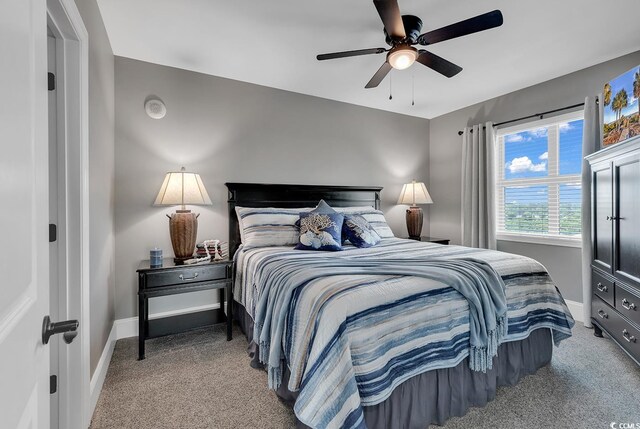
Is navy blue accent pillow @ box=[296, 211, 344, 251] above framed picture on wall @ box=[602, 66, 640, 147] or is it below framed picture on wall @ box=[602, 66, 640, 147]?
below

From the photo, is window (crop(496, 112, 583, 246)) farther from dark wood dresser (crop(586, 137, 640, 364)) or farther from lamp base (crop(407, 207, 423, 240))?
lamp base (crop(407, 207, 423, 240))

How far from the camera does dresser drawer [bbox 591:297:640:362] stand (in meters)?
2.17

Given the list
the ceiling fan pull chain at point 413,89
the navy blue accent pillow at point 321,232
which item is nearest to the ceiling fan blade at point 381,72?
the ceiling fan pull chain at point 413,89

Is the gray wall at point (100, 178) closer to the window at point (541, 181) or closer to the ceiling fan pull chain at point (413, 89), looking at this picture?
the ceiling fan pull chain at point (413, 89)

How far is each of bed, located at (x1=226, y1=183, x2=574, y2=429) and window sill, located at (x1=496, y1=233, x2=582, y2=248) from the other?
1.58 metres

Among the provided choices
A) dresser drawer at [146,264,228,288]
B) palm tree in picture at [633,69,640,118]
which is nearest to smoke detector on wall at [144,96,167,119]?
dresser drawer at [146,264,228,288]

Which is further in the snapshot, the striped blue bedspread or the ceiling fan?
the ceiling fan

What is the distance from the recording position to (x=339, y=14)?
91.1 inches

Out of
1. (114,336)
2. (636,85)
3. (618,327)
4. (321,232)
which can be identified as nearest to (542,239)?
(618,327)

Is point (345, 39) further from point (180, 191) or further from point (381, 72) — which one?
point (180, 191)

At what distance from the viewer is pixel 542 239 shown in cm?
363

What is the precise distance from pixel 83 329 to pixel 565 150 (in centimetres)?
463

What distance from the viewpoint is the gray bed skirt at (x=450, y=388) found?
155 centimetres

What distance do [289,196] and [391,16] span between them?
2173mm
